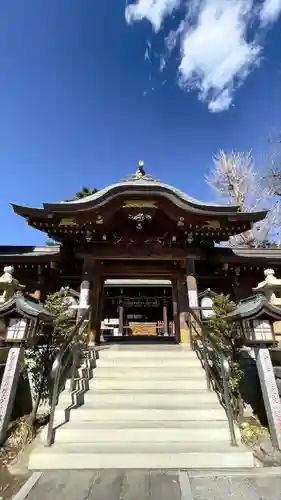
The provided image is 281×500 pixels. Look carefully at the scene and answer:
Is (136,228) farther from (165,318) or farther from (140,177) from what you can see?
(165,318)

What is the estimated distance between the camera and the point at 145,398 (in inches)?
182

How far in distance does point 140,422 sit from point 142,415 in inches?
5.1

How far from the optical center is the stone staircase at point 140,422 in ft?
11.0

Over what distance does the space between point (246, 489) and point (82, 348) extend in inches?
157

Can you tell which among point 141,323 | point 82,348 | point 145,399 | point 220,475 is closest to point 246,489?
point 220,475

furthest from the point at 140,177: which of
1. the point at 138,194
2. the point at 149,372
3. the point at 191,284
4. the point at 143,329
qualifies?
the point at 143,329

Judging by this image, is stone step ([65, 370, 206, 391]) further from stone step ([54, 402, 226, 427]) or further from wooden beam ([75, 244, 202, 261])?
wooden beam ([75, 244, 202, 261])

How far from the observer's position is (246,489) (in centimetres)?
288

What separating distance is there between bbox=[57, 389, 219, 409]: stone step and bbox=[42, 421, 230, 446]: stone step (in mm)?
530

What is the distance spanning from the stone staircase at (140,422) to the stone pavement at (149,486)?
18 centimetres

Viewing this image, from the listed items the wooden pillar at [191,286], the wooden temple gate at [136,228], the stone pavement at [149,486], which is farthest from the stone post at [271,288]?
the stone pavement at [149,486]

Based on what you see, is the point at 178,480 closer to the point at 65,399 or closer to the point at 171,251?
the point at 65,399

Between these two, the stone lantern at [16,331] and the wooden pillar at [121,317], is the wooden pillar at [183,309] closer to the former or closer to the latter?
the stone lantern at [16,331]

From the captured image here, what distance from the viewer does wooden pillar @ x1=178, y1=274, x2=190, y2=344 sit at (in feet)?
25.4
